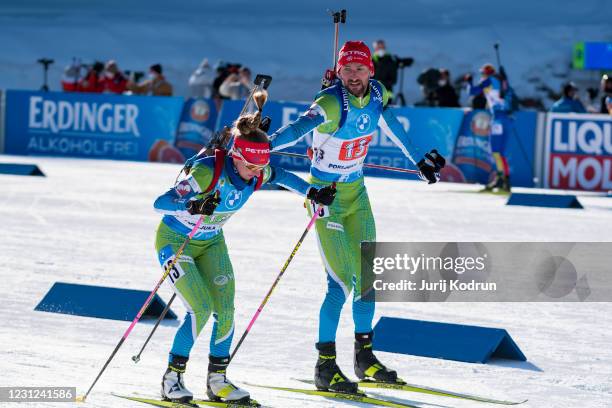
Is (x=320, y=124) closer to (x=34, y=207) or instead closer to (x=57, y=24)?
(x=34, y=207)

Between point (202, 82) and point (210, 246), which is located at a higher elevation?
point (202, 82)

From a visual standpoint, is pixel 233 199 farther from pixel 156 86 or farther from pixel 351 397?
pixel 156 86

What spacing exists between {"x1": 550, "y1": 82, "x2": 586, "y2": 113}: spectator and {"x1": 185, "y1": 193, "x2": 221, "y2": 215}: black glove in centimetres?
1471

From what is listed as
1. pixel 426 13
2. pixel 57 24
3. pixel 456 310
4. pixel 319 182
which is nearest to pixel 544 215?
pixel 456 310

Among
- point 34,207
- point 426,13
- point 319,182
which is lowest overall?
point 34,207

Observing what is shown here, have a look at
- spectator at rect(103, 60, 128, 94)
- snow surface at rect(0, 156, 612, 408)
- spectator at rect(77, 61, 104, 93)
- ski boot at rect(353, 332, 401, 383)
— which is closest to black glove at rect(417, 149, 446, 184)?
ski boot at rect(353, 332, 401, 383)

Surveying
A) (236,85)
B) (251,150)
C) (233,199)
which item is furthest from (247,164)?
(236,85)

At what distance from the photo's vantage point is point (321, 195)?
6.07 m

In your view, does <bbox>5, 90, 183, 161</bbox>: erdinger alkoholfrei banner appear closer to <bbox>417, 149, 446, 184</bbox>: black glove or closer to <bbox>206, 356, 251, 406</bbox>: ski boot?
<bbox>417, 149, 446, 184</bbox>: black glove

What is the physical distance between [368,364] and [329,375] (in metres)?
0.34

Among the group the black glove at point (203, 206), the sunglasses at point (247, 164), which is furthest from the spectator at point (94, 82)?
the black glove at point (203, 206)

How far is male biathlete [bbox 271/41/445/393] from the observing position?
655 cm

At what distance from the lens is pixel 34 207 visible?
15281mm

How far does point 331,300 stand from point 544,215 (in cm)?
949
